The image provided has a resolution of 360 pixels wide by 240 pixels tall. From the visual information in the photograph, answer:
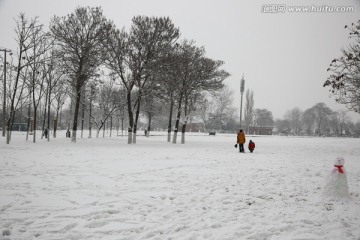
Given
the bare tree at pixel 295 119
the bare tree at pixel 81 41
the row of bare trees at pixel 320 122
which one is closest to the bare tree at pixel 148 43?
the bare tree at pixel 81 41

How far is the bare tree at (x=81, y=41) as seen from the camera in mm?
21375

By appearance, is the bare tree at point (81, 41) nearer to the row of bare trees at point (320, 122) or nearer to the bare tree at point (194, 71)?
the bare tree at point (194, 71)

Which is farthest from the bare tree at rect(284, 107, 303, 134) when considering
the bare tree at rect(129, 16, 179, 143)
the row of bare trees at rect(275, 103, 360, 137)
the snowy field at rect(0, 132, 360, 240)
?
the snowy field at rect(0, 132, 360, 240)

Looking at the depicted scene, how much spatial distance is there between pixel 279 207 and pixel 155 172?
16.4 ft

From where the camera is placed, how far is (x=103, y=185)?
7.33 meters

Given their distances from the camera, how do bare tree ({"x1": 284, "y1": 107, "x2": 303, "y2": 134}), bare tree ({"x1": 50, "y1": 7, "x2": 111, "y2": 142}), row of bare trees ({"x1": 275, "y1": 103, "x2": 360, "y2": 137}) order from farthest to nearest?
bare tree ({"x1": 284, "y1": 107, "x2": 303, "y2": 134}), row of bare trees ({"x1": 275, "y1": 103, "x2": 360, "y2": 137}), bare tree ({"x1": 50, "y1": 7, "x2": 111, "y2": 142})

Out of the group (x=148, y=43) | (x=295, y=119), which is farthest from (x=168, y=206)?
(x=295, y=119)

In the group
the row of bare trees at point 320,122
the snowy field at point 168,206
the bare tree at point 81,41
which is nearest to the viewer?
the snowy field at point 168,206

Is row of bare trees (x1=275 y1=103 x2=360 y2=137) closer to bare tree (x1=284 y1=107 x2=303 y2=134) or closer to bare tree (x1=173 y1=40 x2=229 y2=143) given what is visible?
bare tree (x1=284 y1=107 x2=303 y2=134)

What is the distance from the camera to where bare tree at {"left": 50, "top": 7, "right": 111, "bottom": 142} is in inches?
842

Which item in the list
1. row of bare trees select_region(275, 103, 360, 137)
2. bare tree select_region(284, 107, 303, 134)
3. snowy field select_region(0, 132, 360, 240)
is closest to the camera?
snowy field select_region(0, 132, 360, 240)

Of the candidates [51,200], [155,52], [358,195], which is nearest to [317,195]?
[358,195]

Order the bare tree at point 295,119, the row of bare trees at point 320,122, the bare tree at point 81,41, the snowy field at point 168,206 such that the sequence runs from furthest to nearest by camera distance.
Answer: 1. the bare tree at point 295,119
2. the row of bare trees at point 320,122
3. the bare tree at point 81,41
4. the snowy field at point 168,206

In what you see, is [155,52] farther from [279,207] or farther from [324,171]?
[279,207]
